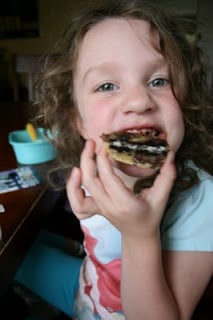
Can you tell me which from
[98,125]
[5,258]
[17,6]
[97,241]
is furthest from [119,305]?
[17,6]

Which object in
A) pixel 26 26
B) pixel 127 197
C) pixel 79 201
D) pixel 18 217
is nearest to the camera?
pixel 127 197

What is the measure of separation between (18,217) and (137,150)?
1.12ft

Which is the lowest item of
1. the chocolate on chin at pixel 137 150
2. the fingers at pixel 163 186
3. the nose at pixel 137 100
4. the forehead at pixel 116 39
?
the fingers at pixel 163 186

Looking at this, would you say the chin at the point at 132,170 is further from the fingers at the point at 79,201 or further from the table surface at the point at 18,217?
the table surface at the point at 18,217

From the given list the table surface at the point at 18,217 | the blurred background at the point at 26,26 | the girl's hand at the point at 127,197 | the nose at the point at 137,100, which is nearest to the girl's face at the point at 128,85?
the nose at the point at 137,100

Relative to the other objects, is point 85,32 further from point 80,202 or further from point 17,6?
point 17,6

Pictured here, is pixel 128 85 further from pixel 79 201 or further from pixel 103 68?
pixel 79 201

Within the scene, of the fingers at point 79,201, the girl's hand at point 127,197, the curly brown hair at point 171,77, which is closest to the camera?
the girl's hand at point 127,197

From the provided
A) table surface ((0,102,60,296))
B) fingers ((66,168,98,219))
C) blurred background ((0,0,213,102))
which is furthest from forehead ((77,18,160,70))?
blurred background ((0,0,213,102))

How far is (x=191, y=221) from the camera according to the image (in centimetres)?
64

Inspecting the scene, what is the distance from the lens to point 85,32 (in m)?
0.75

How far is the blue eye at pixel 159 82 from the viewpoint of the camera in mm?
675

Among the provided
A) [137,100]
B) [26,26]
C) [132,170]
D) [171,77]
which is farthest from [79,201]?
[26,26]

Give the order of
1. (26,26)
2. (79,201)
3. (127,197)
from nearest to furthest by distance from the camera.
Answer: (127,197)
(79,201)
(26,26)
